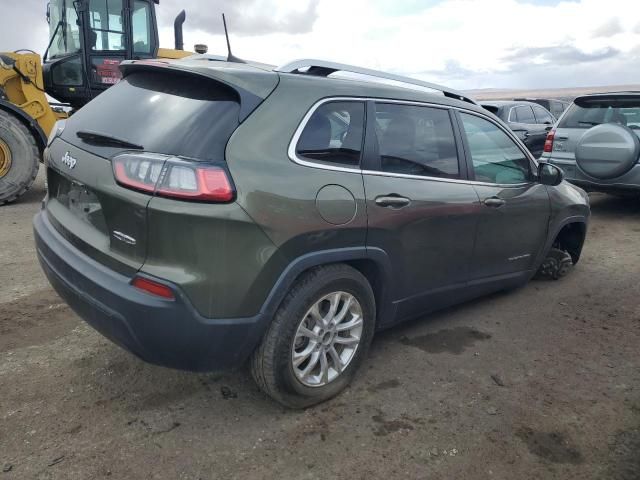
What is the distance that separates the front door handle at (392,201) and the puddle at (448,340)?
A: 1.13m

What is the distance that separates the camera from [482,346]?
12.2 ft

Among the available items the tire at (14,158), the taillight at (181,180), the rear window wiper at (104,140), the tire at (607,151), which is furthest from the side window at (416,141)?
the tire at (14,158)

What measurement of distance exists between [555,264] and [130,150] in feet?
13.2

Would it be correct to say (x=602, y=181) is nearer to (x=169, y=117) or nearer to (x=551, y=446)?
(x=551, y=446)

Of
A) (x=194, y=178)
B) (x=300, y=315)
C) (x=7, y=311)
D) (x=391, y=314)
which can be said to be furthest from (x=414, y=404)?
(x=7, y=311)

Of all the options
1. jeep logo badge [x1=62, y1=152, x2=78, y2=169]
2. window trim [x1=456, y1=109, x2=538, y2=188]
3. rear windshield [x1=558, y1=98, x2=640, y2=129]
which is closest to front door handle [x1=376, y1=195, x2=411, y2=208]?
window trim [x1=456, y1=109, x2=538, y2=188]

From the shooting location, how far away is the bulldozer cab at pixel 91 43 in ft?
26.4

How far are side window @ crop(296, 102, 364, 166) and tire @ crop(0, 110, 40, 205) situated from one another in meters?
6.19

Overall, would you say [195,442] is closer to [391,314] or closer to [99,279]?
[99,279]

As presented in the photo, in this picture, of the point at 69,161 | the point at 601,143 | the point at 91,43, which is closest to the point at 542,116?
the point at 601,143

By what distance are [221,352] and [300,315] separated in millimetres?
433

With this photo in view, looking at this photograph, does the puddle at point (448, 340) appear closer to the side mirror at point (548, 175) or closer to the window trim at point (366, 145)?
the window trim at point (366, 145)

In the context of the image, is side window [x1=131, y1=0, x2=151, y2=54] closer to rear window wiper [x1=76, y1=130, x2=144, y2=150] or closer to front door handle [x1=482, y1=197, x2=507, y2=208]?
rear window wiper [x1=76, y1=130, x2=144, y2=150]

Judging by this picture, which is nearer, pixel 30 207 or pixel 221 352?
pixel 221 352
